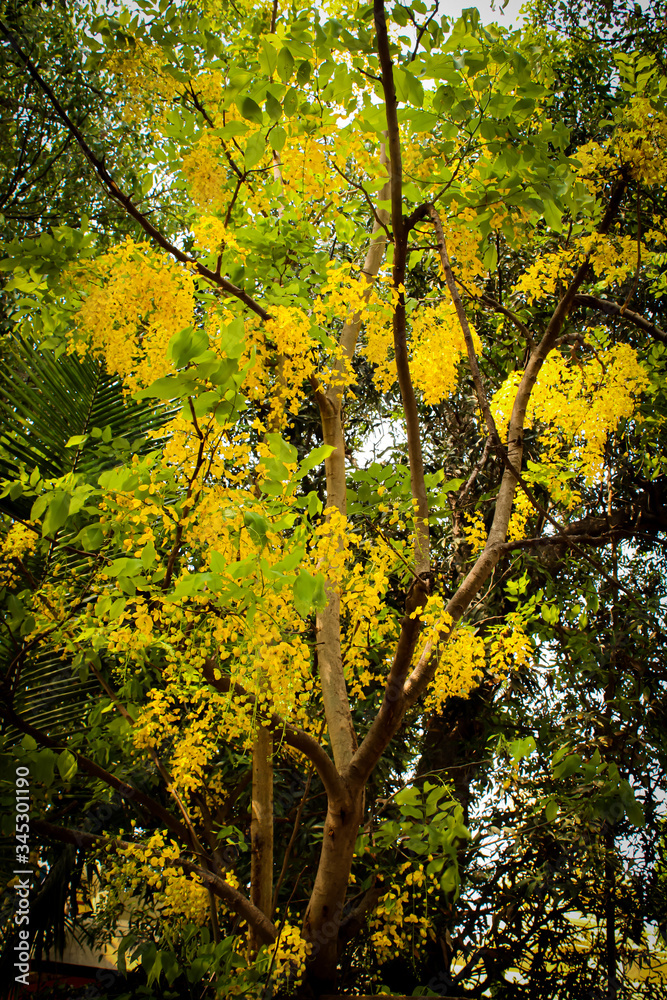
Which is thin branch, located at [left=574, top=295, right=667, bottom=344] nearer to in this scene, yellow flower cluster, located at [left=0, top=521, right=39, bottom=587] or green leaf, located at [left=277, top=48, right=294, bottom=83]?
green leaf, located at [left=277, top=48, right=294, bottom=83]

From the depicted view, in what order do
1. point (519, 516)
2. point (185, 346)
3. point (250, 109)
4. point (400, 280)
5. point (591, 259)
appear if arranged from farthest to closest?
point (519, 516)
point (591, 259)
point (400, 280)
point (250, 109)
point (185, 346)

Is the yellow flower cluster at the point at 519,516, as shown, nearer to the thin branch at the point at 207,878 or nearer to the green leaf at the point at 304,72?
the thin branch at the point at 207,878

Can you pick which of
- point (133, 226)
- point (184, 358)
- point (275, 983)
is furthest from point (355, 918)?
point (133, 226)

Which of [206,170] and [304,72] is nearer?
[304,72]

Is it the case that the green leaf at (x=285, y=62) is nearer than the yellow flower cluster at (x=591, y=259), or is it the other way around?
the green leaf at (x=285, y=62)

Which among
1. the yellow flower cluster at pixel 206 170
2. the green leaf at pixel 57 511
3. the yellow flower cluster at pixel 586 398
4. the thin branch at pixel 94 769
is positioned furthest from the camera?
the yellow flower cluster at pixel 586 398

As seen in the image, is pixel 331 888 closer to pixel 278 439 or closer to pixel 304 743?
pixel 304 743

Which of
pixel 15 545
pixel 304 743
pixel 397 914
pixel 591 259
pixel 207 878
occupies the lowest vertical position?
pixel 207 878

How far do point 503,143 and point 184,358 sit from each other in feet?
4.21

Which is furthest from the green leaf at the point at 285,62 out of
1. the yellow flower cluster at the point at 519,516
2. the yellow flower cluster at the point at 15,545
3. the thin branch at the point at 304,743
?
the yellow flower cluster at the point at 519,516

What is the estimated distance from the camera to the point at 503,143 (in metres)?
1.81

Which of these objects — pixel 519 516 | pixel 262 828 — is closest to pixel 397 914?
pixel 262 828

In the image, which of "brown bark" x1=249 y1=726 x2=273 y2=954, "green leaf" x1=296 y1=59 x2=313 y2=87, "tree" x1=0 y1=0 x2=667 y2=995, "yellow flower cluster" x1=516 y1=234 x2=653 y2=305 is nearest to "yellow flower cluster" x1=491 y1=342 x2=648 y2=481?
"tree" x1=0 y1=0 x2=667 y2=995

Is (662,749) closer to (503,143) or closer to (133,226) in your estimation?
(503,143)
